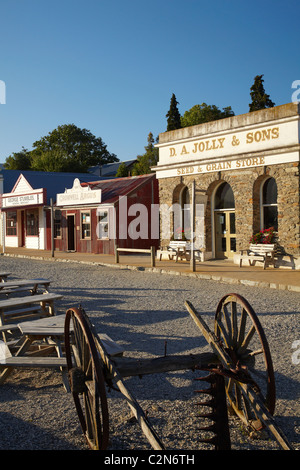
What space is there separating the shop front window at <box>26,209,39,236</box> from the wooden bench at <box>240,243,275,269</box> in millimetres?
16467

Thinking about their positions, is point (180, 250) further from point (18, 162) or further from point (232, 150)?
point (18, 162)

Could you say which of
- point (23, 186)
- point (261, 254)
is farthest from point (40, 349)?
point (23, 186)

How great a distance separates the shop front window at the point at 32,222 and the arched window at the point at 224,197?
14.4 metres

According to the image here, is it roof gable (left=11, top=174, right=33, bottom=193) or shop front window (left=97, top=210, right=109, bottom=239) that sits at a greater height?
roof gable (left=11, top=174, right=33, bottom=193)

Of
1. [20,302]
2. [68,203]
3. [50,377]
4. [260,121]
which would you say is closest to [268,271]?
[260,121]

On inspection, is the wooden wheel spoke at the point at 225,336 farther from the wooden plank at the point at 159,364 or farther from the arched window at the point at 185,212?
the arched window at the point at 185,212

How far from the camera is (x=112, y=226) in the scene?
21.6 m

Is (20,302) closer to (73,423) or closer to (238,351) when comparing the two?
(73,423)

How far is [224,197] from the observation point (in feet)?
55.6

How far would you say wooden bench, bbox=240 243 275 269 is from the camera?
14.2 m

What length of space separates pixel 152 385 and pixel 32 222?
2483cm

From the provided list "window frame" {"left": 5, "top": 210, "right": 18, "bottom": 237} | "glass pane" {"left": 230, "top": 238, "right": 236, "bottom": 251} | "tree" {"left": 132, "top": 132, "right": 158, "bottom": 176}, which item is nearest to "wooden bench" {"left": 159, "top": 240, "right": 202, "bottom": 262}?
"glass pane" {"left": 230, "top": 238, "right": 236, "bottom": 251}

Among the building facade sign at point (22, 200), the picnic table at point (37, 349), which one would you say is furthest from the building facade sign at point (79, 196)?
the picnic table at point (37, 349)

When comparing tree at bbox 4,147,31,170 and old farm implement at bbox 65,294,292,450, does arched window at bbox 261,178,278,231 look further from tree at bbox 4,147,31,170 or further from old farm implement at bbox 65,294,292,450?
tree at bbox 4,147,31,170
